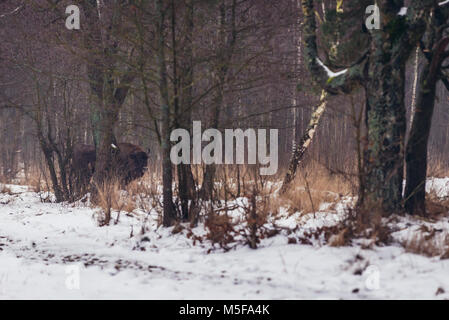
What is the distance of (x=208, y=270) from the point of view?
486 centimetres

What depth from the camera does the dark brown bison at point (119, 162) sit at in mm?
10930

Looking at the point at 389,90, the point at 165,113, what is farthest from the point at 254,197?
the point at 389,90

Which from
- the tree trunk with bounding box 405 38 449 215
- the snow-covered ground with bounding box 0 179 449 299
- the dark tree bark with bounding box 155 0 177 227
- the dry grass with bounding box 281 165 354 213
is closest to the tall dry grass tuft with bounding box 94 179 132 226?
the snow-covered ground with bounding box 0 179 449 299

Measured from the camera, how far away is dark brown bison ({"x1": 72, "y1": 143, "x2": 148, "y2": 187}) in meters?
10.9

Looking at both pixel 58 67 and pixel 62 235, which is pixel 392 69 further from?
pixel 58 67

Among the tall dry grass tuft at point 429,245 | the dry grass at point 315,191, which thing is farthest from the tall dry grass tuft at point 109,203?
the tall dry grass tuft at point 429,245

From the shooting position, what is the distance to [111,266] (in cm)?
515

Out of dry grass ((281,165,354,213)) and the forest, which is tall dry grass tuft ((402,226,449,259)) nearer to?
the forest

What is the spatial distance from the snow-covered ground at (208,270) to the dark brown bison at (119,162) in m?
4.27

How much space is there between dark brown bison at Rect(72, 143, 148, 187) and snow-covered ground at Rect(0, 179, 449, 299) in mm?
4266

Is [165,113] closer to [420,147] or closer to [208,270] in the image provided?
[208,270]

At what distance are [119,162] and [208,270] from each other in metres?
6.62
